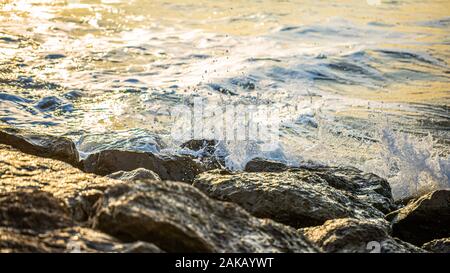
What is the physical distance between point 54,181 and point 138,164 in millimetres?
2962

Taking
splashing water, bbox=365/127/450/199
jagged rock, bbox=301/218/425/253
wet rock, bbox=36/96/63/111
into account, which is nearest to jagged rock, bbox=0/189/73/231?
jagged rock, bbox=301/218/425/253

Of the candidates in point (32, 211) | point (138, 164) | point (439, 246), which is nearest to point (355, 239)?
point (439, 246)

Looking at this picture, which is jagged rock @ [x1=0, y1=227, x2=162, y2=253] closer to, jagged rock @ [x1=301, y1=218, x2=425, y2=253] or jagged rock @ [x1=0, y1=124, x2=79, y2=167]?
jagged rock @ [x1=301, y1=218, x2=425, y2=253]

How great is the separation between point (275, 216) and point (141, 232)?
6.91 feet

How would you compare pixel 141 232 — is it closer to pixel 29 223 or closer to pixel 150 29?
pixel 29 223

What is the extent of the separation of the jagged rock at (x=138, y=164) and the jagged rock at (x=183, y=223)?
11.8 feet

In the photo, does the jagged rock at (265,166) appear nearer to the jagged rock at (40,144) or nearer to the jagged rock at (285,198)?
the jagged rock at (285,198)

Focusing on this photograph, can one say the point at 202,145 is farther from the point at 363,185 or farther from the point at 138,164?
the point at 363,185

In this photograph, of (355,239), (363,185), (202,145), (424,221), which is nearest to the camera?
(355,239)

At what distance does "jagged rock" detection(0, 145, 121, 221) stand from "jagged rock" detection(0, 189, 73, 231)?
0.61ft

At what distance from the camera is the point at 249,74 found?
14.6 m
